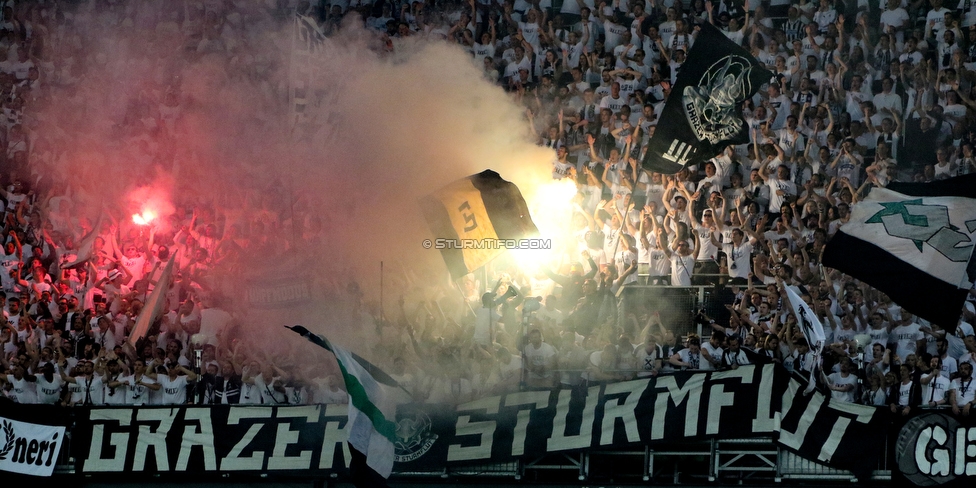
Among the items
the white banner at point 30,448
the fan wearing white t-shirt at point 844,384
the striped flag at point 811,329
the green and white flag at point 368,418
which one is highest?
the striped flag at point 811,329

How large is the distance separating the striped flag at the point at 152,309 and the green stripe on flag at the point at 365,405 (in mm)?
4043

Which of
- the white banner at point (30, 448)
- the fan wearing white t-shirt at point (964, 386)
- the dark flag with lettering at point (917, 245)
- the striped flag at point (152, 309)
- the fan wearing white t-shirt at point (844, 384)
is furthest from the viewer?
the striped flag at point (152, 309)

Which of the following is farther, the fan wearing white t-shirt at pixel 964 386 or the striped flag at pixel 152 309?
the striped flag at pixel 152 309

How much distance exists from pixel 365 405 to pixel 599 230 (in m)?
3.90

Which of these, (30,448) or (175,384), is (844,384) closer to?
(175,384)

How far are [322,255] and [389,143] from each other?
1.69 m

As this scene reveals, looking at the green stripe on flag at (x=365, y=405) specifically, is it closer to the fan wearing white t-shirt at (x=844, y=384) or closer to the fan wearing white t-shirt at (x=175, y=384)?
the fan wearing white t-shirt at (x=175, y=384)

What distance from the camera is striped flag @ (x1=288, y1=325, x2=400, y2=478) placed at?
393 inches

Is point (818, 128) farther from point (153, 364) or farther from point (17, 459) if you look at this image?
point (17, 459)

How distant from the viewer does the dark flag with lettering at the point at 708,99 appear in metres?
11.5

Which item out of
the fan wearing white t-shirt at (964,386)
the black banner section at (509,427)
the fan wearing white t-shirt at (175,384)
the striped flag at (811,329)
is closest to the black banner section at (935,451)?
the black banner section at (509,427)

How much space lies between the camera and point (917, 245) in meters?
9.38

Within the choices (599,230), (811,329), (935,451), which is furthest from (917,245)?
(599,230)

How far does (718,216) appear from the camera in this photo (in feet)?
41.4
